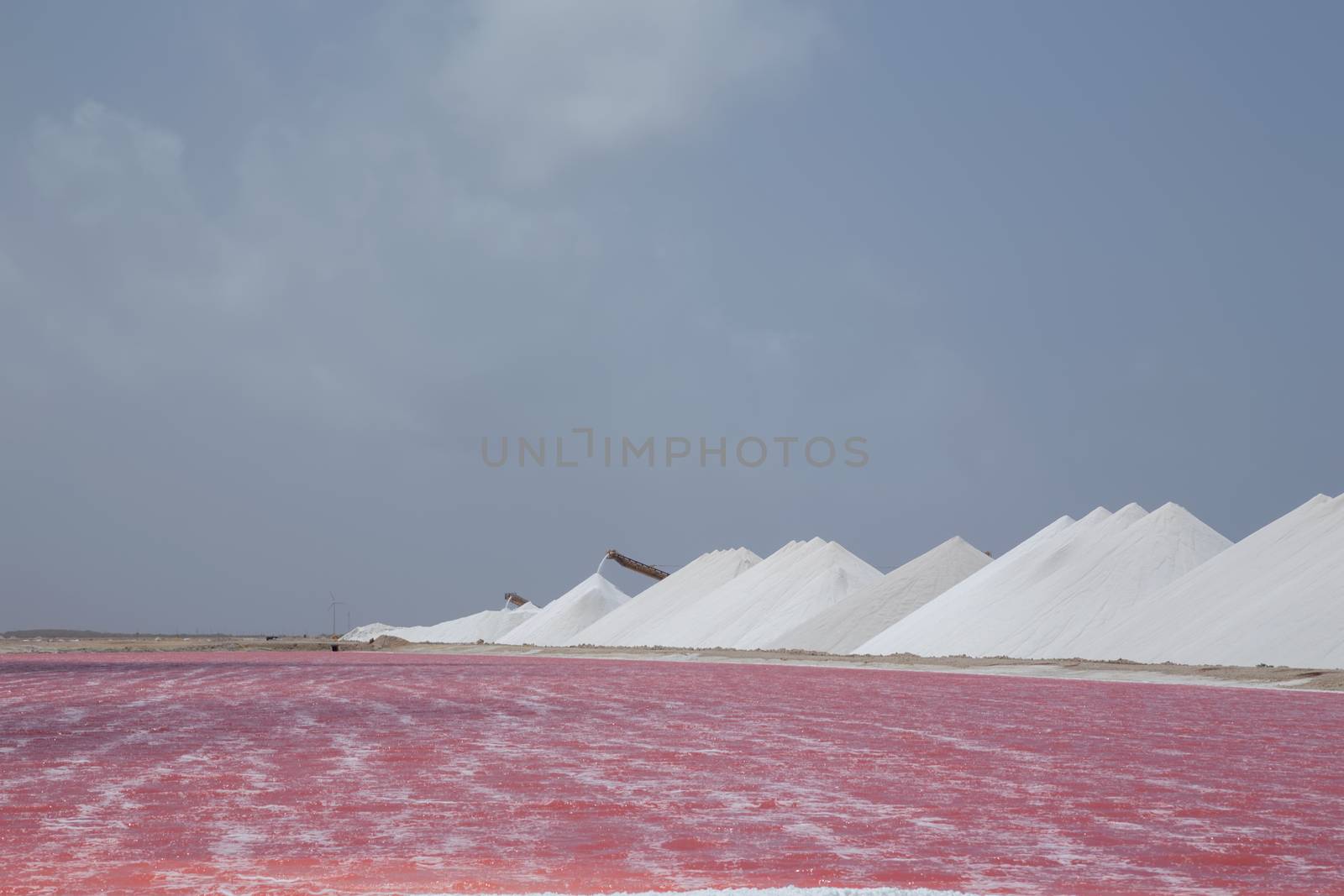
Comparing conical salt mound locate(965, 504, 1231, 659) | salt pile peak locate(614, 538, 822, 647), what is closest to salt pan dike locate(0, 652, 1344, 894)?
conical salt mound locate(965, 504, 1231, 659)

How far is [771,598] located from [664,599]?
9935 millimetres

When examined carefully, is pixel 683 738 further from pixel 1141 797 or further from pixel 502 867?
pixel 502 867

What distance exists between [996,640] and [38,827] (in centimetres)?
3031

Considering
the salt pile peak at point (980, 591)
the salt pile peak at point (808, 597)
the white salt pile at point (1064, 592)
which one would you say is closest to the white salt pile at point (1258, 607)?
the white salt pile at point (1064, 592)

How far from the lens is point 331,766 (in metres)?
9.32

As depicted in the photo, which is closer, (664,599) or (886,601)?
(886,601)

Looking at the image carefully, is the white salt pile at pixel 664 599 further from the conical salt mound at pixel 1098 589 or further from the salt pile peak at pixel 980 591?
the conical salt mound at pixel 1098 589

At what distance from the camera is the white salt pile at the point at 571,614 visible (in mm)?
65375

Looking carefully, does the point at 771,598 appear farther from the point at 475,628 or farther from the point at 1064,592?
the point at 475,628

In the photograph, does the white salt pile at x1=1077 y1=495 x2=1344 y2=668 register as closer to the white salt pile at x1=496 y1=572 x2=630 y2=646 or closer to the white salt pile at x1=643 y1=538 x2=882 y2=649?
the white salt pile at x1=643 y1=538 x2=882 y2=649

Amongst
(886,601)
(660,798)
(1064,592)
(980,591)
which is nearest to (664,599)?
(886,601)

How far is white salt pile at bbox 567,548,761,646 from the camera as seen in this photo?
57062 mm

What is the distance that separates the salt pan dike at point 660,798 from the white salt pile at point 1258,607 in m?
11.3

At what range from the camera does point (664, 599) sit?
6075 centimetres
